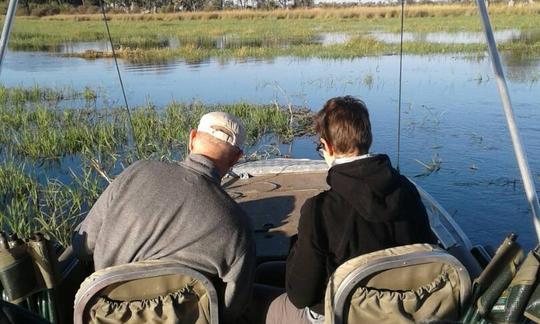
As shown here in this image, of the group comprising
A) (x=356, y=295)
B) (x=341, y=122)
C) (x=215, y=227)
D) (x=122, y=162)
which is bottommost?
(x=122, y=162)

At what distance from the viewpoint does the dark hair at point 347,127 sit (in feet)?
6.89

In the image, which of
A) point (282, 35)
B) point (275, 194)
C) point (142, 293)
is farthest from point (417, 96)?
point (282, 35)

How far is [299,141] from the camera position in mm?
9008

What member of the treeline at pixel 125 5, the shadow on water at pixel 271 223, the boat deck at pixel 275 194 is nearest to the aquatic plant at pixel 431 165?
the boat deck at pixel 275 194

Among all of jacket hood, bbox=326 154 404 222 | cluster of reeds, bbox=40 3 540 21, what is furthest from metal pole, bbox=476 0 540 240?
cluster of reeds, bbox=40 3 540 21

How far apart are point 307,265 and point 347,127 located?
55cm

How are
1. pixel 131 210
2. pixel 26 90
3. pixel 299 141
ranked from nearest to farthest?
1. pixel 131 210
2. pixel 299 141
3. pixel 26 90

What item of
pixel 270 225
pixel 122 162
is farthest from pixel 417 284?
pixel 122 162

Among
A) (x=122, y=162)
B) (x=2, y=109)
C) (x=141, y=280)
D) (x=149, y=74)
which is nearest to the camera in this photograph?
(x=141, y=280)

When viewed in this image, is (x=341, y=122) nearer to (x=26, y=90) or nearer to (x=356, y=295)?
(x=356, y=295)

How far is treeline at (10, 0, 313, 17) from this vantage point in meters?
53.8

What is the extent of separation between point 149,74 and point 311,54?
6.31 meters

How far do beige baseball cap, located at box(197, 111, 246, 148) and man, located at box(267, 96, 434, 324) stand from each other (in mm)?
358

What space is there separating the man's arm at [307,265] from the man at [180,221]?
8.1 inches
